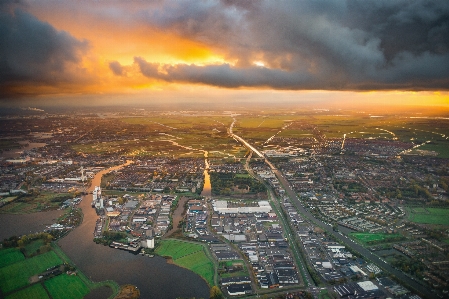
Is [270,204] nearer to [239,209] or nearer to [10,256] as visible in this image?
[239,209]

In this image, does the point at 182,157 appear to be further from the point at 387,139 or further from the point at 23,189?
the point at 387,139

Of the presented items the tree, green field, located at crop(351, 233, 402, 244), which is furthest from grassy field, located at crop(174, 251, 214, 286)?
green field, located at crop(351, 233, 402, 244)

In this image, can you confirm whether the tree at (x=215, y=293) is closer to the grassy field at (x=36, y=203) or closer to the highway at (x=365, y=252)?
the highway at (x=365, y=252)

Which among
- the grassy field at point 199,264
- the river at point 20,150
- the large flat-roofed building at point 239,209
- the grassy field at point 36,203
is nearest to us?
the grassy field at point 199,264

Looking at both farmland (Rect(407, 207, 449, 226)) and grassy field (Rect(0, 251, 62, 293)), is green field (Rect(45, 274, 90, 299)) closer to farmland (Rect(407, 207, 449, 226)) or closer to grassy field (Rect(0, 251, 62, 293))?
grassy field (Rect(0, 251, 62, 293))

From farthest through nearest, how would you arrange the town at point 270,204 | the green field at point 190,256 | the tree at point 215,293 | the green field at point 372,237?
1. the green field at point 372,237
2. the green field at point 190,256
3. the town at point 270,204
4. the tree at point 215,293

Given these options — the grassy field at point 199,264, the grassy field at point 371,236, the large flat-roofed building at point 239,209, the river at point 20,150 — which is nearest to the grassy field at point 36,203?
the large flat-roofed building at point 239,209
